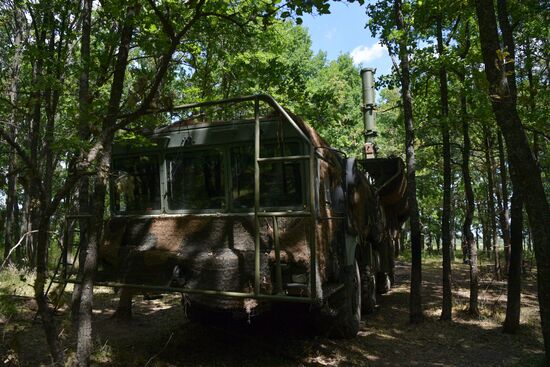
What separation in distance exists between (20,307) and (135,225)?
4.28 m

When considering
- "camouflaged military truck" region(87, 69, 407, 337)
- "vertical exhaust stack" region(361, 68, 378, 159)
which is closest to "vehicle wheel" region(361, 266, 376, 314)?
"camouflaged military truck" region(87, 69, 407, 337)

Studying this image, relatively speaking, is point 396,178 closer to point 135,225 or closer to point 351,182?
point 351,182

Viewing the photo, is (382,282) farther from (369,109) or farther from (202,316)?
(202,316)

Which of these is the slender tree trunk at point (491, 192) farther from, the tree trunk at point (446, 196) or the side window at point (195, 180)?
the side window at point (195, 180)

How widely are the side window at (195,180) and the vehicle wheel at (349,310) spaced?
7.43 ft

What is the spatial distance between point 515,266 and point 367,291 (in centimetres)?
260

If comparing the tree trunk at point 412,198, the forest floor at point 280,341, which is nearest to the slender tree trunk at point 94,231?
the forest floor at point 280,341

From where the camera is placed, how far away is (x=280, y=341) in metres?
6.96

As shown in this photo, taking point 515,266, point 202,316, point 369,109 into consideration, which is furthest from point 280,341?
point 369,109

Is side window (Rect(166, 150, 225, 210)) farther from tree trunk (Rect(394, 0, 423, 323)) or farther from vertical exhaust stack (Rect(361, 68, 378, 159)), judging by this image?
vertical exhaust stack (Rect(361, 68, 378, 159))

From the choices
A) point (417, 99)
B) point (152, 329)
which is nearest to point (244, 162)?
point (152, 329)

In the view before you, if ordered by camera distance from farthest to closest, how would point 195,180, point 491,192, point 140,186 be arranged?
point 491,192 → point 140,186 → point 195,180

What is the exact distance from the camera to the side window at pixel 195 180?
20.1 feet

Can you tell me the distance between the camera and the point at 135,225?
6.32 metres
